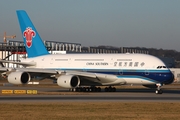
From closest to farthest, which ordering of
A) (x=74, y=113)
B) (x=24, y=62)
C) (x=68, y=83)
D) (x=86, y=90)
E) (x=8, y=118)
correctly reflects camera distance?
(x=8, y=118), (x=74, y=113), (x=68, y=83), (x=86, y=90), (x=24, y=62)

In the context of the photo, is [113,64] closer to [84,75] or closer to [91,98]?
[84,75]

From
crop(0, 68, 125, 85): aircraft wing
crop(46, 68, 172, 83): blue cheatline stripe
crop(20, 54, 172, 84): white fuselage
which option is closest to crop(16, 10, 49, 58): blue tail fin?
crop(20, 54, 172, 84): white fuselage

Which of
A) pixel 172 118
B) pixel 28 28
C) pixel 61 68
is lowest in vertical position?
pixel 172 118

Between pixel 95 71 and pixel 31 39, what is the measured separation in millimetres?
9900

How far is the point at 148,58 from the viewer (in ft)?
163

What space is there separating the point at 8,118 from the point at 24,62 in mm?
32642

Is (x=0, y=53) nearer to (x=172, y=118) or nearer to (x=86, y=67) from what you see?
(x=86, y=67)

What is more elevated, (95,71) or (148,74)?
(95,71)

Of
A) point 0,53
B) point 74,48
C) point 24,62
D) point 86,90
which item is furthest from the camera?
point 74,48

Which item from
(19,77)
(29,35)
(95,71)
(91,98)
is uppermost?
(29,35)

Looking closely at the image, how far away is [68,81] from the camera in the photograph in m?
49.4

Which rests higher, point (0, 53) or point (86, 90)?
point (0, 53)

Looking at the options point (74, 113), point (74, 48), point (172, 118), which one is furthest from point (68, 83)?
point (74, 48)

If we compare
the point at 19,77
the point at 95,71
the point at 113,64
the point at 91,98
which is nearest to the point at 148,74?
the point at 113,64
